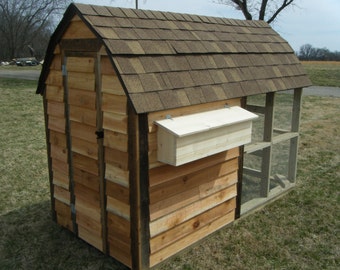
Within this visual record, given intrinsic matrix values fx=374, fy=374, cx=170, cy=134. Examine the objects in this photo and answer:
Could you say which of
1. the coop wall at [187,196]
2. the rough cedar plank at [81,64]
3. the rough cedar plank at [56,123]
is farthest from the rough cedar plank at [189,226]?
the rough cedar plank at [81,64]

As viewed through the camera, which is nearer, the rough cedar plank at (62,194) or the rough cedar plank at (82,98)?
the rough cedar plank at (82,98)

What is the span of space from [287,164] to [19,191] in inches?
153

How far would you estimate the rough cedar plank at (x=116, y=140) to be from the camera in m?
3.15

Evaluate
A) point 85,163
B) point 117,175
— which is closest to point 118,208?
point 117,175

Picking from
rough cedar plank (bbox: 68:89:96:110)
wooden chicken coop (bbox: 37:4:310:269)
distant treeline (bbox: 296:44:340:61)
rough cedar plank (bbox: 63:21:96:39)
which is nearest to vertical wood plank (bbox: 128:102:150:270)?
wooden chicken coop (bbox: 37:4:310:269)

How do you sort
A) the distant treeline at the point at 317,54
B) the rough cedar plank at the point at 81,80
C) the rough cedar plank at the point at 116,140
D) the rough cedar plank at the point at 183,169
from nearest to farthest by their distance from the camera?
the rough cedar plank at the point at 116,140
the rough cedar plank at the point at 183,169
the rough cedar plank at the point at 81,80
the distant treeline at the point at 317,54

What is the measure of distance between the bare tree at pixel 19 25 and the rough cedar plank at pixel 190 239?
164 ft

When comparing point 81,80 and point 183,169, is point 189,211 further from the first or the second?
point 81,80

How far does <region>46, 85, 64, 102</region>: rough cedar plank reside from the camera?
3.79 m

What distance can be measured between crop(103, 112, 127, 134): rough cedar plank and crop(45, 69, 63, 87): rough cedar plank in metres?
0.80

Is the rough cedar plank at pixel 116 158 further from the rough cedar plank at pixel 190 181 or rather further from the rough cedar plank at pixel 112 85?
the rough cedar plank at pixel 112 85

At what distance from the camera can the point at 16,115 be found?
1045 centimetres

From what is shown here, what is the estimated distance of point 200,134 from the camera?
3.27 meters

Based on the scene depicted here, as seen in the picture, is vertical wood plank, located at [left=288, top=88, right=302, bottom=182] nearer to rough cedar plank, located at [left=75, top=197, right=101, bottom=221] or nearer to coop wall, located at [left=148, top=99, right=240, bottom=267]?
coop wall, located at [left=148, top=99, right=240, bottom=267]
